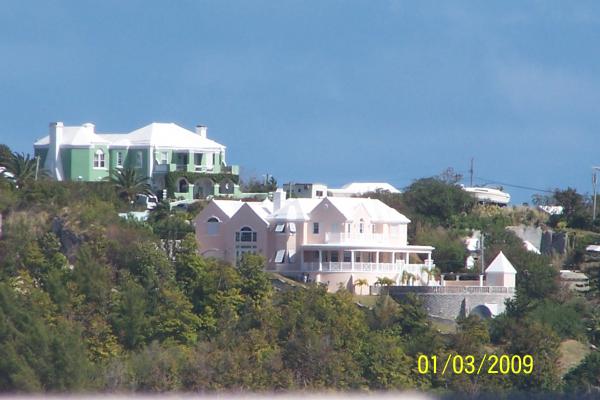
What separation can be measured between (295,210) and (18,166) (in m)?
14.5

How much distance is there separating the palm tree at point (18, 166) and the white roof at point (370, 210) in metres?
13.4

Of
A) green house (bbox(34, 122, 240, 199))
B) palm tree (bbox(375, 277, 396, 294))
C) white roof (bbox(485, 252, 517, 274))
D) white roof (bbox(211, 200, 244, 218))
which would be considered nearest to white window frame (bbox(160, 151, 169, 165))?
green house (bbox(34, 122, 240, 199))

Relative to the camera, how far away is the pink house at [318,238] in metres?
79.2

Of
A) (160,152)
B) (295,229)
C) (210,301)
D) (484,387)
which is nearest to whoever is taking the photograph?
(484,387)

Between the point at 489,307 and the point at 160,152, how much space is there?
80.5ft

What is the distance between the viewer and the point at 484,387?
65250mm

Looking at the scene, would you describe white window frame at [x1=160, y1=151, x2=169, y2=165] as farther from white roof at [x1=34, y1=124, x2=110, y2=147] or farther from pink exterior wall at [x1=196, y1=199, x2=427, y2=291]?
pink exterior wall at [x1=196, y1=199, x2=427, y2=291]

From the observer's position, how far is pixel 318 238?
80.6m

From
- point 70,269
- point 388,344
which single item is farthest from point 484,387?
point 70,269

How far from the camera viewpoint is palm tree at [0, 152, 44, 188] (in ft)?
290

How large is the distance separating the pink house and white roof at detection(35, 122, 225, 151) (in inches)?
598

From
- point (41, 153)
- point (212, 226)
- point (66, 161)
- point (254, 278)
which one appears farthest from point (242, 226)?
point (41, 153)

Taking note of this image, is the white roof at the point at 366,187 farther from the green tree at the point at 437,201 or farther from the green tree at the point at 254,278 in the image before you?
the green tree at the point at 254,278

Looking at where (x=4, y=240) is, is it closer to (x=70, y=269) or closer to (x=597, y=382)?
(x=70, y=269)
